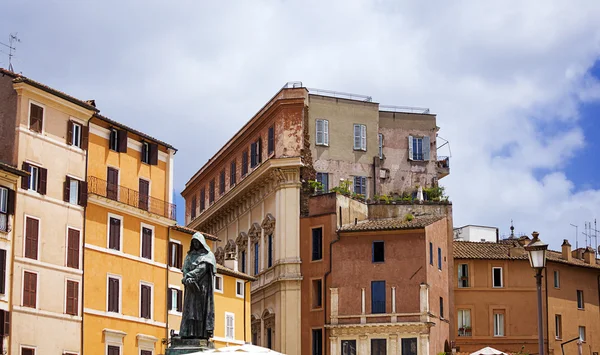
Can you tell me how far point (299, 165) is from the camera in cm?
7956

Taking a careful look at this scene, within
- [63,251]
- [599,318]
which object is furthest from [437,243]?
[63,251]

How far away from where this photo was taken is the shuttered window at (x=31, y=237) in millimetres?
57406

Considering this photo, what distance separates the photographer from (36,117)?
59812 mm

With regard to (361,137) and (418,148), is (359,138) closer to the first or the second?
(361,137)

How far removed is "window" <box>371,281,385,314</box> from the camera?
Answer: 248ft

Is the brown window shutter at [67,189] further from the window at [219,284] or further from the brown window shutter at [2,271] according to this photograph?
the window at [219,284]

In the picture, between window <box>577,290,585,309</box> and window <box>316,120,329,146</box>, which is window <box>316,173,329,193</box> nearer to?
window <box>316,120,329,146</box>

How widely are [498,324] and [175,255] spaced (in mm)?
26890

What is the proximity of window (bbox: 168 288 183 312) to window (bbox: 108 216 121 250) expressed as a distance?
5.17 metres

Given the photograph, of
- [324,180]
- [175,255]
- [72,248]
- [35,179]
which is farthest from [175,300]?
[324,180]

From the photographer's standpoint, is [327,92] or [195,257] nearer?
[195,257]

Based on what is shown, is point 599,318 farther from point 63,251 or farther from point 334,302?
point 63,251

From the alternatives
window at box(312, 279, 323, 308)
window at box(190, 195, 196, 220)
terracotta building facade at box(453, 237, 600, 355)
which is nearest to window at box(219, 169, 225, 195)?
window at box(190, 195, 196, 220)

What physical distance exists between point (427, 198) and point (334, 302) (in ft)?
40.4
